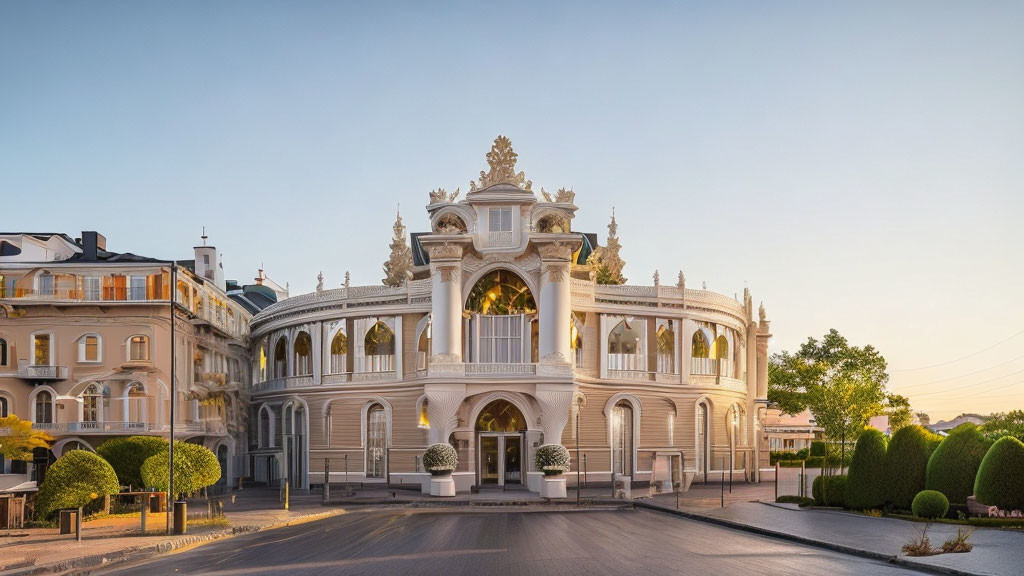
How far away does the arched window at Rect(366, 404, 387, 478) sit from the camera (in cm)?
6084

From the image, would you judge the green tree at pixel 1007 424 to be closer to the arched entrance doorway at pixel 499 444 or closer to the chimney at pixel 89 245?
the arched entrance doorway at pixel 499 444

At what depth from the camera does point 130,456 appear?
1860 inches

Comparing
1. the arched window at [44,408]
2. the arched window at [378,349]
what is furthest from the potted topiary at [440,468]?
the arched window at [44,408]

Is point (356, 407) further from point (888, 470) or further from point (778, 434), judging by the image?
point (778, 434)

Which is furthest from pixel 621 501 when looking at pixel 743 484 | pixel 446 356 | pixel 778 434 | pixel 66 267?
pixel 778 434

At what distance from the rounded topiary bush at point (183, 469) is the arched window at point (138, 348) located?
1723cm

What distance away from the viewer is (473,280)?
57.7 metres

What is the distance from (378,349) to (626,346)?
14.2 metres

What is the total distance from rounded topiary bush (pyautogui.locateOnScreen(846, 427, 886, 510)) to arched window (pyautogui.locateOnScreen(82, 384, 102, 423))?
3758 centimetres

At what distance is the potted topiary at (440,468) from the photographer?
52.6m

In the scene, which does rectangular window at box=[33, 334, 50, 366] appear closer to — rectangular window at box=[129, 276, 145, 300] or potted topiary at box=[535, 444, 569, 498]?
rectangular window at box=[129, 276, 145, 300]

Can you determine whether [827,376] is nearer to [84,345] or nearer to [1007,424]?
[1007,424]

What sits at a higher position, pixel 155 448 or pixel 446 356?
pixel 446 356

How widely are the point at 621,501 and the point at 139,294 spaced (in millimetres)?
27398
